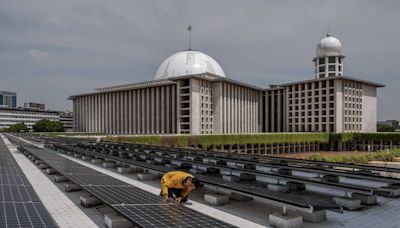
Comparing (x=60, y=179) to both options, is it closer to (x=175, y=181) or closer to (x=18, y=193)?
(x=18, y=193)

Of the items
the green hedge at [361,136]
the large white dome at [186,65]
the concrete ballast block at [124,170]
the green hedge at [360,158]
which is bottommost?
the green hedge at [360,158]

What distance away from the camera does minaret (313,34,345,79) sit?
85062 millimetres

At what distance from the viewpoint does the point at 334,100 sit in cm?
7381

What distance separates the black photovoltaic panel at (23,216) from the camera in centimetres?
614

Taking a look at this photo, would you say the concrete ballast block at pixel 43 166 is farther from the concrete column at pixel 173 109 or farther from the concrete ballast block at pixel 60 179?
the concrete column at pixel 173 109

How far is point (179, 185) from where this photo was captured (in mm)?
8375

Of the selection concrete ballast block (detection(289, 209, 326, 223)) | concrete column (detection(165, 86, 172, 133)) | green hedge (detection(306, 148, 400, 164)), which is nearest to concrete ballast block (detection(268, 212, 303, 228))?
concrete ballast block (detection(289, 209, 326, 223))

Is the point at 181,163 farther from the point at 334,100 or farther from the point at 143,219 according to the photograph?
the point at 334,100

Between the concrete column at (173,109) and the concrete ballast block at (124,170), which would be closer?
the concrete ballast block at (124,170)

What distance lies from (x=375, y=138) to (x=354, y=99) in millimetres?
12538

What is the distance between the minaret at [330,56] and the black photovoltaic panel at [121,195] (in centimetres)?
8558

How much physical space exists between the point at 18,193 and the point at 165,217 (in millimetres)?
5307

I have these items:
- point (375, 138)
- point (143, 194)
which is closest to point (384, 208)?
point (143, 194)

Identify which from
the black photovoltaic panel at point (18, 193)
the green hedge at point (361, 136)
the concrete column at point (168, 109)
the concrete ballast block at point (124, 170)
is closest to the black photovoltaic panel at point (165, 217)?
the black photovoltaic panel at point (18, 193)
